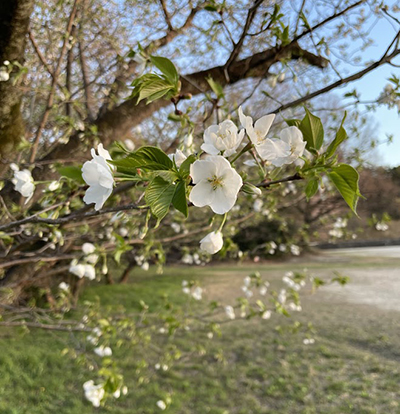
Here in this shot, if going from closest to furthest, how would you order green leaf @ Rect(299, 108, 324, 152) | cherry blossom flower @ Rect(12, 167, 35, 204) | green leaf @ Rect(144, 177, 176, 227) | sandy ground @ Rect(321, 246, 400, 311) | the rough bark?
green leaf @ Rect(144, 177, 176, 227)
green leaf @ Rect(299, 108, 324, 152)
cherry blossom flower @ Rect(12, 167, 35, 204)
the rough bark
sandy ground @ Rect(321, 246, 400, 311)

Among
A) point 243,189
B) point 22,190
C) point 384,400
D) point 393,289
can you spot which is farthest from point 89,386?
point 393,289

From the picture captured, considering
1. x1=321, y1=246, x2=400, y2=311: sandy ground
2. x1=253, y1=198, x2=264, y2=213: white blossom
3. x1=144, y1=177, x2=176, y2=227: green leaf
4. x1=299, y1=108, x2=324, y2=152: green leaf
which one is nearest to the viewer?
x1=144, y1=177, x2=176, y2=227: green leaf

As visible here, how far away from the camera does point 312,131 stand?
19.1 inches

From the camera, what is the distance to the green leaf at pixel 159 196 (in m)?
0.37

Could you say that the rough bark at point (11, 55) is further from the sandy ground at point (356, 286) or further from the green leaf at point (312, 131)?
the sandy ground at point (356, 286)

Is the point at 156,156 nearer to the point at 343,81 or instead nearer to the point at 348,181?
the point at 348,181

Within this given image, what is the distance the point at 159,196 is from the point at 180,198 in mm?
24

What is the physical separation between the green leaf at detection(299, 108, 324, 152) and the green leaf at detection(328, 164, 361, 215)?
0.06 m

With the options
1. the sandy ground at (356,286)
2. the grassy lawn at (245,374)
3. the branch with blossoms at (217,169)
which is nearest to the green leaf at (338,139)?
the branch with blossoms at (217,169)

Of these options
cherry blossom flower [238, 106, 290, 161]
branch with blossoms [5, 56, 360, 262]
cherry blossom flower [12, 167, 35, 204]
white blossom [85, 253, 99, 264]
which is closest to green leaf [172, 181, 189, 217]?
branch with blossoms [5, 56, 360, 262]

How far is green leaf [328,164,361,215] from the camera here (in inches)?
16.6

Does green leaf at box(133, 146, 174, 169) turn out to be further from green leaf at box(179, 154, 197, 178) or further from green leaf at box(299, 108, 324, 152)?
green leaf at box(299, 108, 324, 152)

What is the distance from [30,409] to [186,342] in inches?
74.2

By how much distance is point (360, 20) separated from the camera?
6.40 ft
